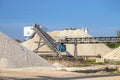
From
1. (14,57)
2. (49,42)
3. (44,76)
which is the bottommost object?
(44,76)

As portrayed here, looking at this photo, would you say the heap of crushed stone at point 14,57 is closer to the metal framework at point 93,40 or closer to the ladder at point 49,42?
the ladder at point 49,42

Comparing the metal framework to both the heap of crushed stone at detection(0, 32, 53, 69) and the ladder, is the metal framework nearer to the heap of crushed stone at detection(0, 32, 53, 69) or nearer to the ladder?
the ladder

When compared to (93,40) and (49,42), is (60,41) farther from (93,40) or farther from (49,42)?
(93,40)

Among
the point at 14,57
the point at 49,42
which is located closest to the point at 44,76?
the point at 14,57

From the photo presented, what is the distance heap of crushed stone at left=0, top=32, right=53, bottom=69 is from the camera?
39872 mm

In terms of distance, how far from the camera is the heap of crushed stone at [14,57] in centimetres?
3987

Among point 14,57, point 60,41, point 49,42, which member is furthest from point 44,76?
point 60,41

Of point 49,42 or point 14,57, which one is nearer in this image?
point 14,57

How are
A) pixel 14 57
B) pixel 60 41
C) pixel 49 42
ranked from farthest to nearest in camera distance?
pixel 60 41 < pixel 49 42 < pixel 14 57

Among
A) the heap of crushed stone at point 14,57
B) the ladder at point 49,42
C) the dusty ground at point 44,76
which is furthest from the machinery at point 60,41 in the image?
the dusty ground at point 44,76

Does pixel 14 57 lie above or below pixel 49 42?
below

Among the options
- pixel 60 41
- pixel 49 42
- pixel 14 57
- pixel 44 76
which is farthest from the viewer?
pixel 60 41

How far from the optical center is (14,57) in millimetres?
41344

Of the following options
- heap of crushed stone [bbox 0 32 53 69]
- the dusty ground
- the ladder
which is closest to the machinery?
the ladder
